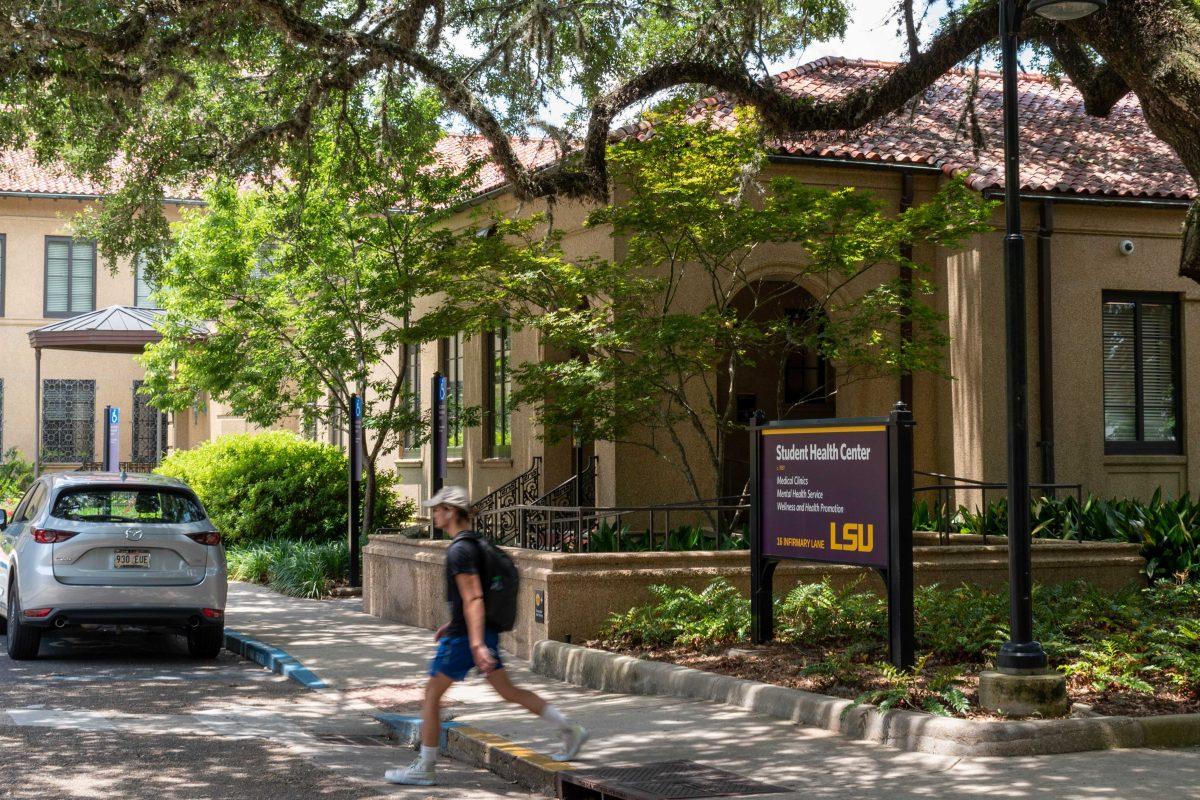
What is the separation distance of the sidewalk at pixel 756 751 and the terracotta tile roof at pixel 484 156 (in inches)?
351

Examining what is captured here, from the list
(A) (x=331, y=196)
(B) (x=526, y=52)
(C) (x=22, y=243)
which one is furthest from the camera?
(C) (x=22, y=243)

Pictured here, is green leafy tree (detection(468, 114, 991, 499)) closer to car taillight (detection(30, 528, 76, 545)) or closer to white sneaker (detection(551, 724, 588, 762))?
car taillight (detection(30, 528, 76, 545))

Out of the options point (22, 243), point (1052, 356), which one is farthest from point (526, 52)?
point (22, 243)

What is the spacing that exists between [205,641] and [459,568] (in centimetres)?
634

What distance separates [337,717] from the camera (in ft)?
33.1

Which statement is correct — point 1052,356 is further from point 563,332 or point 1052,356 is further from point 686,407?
point 563,332

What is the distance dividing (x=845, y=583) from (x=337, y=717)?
206 inches

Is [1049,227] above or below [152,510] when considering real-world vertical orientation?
above

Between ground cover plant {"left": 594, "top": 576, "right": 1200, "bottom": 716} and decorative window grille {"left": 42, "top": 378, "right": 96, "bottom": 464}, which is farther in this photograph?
decorative window grille {"left": 42, "top": 378, "right": 96, "bottom": 464}

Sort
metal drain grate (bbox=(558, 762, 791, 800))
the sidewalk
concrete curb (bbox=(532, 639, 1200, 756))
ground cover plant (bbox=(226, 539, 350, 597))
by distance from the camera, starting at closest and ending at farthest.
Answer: the sidewalk
metal drain grate (bbox=(558, 762, 791, 800))
concrete curb (bbox=(532, 639, 1200, 756))
ground cover plant (bbox=(226, 539, 350, 597))

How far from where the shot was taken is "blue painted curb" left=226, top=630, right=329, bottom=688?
11.6 m

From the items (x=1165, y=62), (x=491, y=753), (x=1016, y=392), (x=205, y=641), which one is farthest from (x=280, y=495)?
(x=1016, y=392)

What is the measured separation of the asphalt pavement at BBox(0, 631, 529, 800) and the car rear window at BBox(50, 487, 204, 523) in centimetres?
134

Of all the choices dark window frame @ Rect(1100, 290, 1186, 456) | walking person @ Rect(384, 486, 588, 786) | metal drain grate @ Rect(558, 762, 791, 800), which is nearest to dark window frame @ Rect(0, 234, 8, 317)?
dark window frame @ Rect(1100, 290, 1186, 456)
